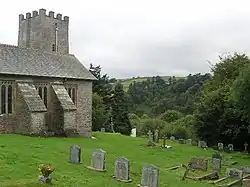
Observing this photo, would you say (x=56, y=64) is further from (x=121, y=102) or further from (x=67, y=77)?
(x=121, y=102)

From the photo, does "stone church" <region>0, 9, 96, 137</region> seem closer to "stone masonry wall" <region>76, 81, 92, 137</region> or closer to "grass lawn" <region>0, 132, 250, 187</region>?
"stone masonry wall" <region>76, 81, 92, 137</region>

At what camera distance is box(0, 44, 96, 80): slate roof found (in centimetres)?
3148

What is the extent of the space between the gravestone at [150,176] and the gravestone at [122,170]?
3.07 ft

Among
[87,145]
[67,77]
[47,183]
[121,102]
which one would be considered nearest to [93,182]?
[47,183]

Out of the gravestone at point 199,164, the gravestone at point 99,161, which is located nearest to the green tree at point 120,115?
the gravestone at point 199,164

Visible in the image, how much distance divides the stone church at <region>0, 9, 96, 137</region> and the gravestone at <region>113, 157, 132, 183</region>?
14296 millimetres

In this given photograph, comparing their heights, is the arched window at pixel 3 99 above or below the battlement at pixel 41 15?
below

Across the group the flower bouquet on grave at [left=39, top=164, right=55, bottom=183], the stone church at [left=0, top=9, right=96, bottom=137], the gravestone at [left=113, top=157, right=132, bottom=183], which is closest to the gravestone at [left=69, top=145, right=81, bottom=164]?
the gravestone at [left=113, top=157, right=132, bottom=183]

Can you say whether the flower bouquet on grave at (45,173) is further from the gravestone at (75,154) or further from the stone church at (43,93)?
the stone church at (43,93)

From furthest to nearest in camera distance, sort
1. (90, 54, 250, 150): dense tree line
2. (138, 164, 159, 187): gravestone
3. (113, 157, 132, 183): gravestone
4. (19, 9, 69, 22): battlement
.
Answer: (19, 9, 69, 22): battlement < (90, 54, 250, 150): dense tree line < (113, 157, 132, 183): gravestone < (138, 164, 159, 187): gravestone

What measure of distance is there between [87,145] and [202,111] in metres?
16.2

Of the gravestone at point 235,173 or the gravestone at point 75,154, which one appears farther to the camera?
the gravestone at point 235,173

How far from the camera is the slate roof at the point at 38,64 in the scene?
103ft

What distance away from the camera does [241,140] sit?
3972cm
